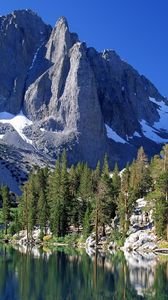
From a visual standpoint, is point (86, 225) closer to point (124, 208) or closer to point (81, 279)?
point (124, 208)

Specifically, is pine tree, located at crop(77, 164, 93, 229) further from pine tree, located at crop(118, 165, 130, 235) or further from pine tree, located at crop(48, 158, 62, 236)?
pine tree, located at crop(118, 165, 130, 235)

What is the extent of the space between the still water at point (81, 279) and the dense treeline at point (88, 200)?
1704 cm

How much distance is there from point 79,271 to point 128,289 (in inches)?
440

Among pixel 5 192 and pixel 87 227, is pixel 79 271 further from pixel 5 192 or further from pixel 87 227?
pixel 5 192

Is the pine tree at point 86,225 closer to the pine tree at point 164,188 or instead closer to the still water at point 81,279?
the pine tree at point 164,188

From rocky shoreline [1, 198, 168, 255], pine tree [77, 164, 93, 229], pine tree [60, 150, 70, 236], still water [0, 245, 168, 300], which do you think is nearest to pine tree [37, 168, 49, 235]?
rocky shoreline [1, 198, 168, 255]

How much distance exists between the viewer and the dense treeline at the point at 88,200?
7100 cm

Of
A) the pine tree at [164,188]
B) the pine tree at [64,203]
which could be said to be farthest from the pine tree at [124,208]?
the pine tree at [64,203]

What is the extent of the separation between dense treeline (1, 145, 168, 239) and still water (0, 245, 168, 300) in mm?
17043

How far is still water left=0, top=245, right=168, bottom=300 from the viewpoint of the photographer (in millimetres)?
32438

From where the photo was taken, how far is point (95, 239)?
262ft

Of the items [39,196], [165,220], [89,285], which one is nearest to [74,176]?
[39,196]

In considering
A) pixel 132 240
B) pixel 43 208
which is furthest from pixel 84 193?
pixel 132 240

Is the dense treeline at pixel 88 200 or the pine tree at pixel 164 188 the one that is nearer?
the pine tree at pixel 164 188
